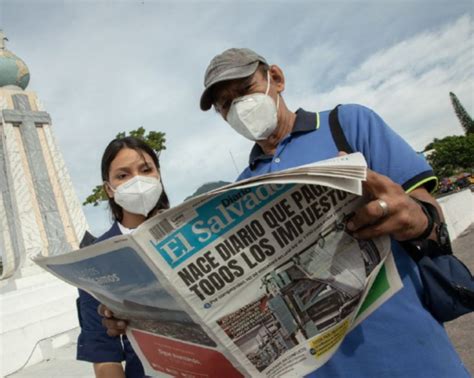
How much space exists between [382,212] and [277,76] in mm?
785

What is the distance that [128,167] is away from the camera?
1.40 m

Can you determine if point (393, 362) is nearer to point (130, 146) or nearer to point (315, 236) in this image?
point (315, 236)

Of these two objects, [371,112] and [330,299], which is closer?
[330,299]

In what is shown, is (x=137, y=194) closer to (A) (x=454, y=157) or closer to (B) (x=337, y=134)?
(B) (x=337, y=134)

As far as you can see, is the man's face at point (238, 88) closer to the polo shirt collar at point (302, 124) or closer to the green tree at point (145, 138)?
the polo shirt collar at point (302, 124)

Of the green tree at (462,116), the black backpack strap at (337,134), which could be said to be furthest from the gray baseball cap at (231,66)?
the green tree at (462,116)

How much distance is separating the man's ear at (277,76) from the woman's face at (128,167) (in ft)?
2.00

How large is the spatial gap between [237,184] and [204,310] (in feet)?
1.01

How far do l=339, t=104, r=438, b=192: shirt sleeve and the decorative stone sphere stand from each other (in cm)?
1232

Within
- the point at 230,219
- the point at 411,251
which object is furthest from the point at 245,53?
the point at 411,251

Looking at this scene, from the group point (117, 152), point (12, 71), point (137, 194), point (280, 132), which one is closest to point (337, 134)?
point (280, 132)

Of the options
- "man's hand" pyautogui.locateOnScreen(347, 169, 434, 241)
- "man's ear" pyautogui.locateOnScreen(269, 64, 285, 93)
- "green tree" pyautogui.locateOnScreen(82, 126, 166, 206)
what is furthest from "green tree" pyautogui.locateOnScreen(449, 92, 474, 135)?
"man's hand" pyautogui.locateOnScreen(347, 169, 434, 241)

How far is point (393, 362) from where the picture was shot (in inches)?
35.6

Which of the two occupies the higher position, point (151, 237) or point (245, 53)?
point (245, 53)
